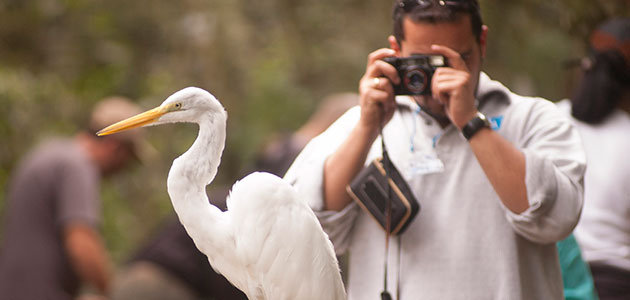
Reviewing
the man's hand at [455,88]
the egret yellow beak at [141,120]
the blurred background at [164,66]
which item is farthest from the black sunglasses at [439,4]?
the blurred background at [164,66]

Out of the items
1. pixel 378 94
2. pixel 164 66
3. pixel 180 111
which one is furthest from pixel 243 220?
pixel 164 66

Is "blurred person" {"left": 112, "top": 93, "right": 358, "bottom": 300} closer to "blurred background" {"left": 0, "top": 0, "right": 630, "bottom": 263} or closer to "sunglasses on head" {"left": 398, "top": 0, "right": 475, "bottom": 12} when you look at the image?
"sunglasses on head" {"left": 398, "top": 0, "right": 475, "bottom": 12}

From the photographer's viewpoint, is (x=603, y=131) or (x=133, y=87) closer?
(x=603, y=131)

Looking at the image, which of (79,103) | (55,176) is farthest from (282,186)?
(79,103)

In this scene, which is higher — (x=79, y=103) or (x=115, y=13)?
(x=115, y=13)

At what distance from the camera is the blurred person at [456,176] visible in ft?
6.24

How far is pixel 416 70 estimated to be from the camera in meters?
1.96

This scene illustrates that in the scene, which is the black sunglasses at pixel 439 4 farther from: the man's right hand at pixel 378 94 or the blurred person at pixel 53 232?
the blurred person at pixel 53 232

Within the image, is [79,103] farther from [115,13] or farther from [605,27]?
[605,27]

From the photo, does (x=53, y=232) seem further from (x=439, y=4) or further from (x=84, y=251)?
(x=439, y=4)

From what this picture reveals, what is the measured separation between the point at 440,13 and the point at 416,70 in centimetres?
15

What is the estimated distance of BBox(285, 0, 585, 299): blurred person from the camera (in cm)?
190

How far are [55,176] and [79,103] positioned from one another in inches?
202

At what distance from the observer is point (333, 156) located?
2.07m
